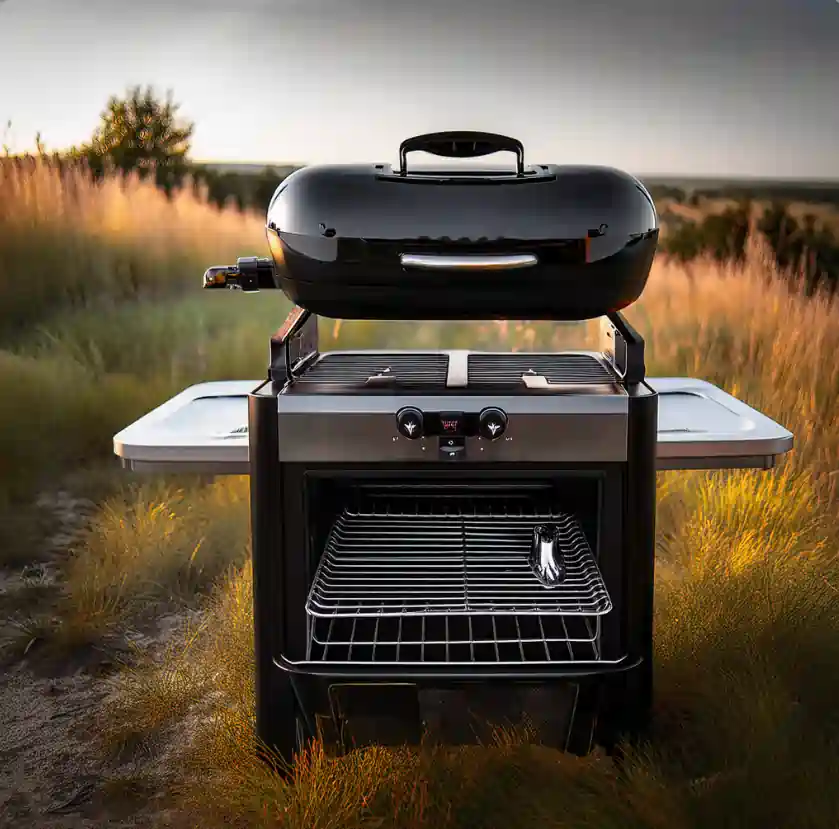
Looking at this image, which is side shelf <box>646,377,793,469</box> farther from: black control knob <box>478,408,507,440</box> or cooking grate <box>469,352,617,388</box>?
black control knob <box>478,408,507,440</box>

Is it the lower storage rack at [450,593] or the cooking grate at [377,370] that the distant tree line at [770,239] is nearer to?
the cooking grate at [377,370]

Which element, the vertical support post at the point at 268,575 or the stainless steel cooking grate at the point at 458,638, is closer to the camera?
the vertical support post at the point at 268,575

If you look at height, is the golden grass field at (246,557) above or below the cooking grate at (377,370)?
below

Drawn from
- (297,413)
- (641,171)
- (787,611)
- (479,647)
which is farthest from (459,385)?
(641,171)

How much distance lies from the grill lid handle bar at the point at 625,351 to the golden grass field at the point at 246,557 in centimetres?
63

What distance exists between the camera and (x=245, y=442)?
1.57 metres

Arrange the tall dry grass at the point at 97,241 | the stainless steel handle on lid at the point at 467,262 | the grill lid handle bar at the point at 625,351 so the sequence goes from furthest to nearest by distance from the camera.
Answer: the tall dry grass at the point at 97,241 → the grill lid handle bar at the point at 625,351 → the stainless steel handle on lid at the point at 467,262

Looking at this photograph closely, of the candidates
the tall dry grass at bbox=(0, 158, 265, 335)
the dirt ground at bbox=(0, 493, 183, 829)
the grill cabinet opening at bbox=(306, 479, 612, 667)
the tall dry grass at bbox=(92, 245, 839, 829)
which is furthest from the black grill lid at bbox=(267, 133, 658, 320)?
the tall dry grass at bbox=(0, 158, 265, 335)

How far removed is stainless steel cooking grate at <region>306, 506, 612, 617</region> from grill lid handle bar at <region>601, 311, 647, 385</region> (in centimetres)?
29

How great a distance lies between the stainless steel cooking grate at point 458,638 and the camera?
157 centimetres

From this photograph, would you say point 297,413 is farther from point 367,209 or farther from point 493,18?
point 493,18

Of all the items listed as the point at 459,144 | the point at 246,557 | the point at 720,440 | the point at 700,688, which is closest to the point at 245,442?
the point at 459,144

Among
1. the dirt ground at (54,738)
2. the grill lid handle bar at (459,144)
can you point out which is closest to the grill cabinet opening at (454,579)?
the grill lid handle bar at (459,144)

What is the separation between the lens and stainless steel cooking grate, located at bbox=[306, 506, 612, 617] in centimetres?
152
